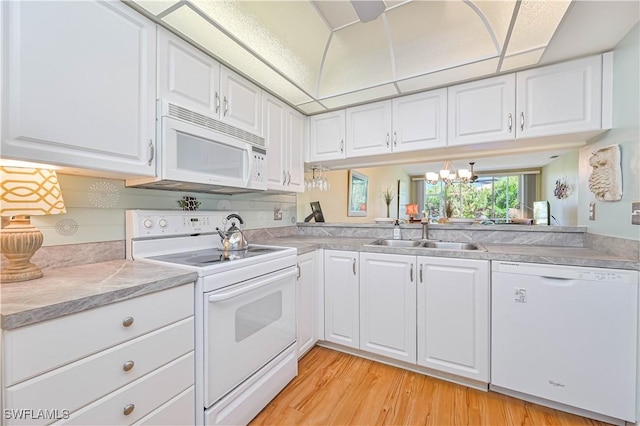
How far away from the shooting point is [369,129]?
2361mm

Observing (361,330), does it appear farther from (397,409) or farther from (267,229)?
(267,229)

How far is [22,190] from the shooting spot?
106 cm

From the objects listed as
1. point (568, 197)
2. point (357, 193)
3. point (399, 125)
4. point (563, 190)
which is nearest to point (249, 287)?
point (399, 125)

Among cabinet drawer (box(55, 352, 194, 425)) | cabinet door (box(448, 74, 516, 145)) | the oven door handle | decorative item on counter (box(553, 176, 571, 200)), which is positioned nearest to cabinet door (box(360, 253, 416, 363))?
the oven door handle

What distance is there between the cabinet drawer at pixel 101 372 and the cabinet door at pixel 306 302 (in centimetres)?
95

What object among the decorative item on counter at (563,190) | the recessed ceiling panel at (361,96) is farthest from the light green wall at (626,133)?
the decorative item on counter at (563,190)

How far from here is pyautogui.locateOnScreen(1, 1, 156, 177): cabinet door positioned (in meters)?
0.97

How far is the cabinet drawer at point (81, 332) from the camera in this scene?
74 cm

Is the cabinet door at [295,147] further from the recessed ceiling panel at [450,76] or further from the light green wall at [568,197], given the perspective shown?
the light green wall at [568,197]

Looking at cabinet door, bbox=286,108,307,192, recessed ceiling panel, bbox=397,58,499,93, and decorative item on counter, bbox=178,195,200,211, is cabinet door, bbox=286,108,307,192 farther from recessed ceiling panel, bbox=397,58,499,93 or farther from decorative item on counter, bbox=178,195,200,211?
recessed ceiling panel, bbox=397,58,499,93

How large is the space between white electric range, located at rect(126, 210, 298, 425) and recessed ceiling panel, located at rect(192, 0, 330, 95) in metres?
1.17

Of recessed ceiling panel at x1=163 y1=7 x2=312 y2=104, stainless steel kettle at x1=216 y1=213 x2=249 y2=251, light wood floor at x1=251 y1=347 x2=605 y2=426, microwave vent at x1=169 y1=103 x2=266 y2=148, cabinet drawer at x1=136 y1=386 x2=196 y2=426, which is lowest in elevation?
light wood floor at x1=251 y1=347 x2=605 y2=426

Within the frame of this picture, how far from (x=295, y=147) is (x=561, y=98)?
1992mm

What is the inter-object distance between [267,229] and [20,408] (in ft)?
6.34
